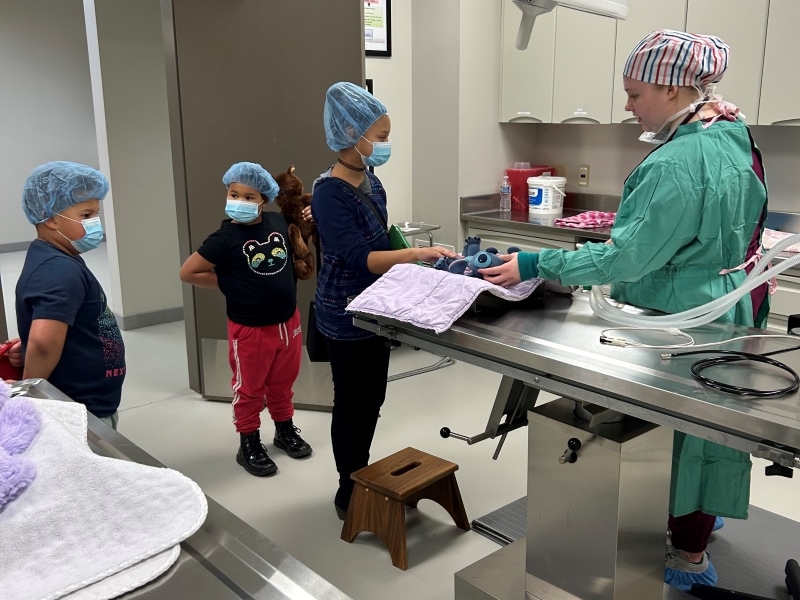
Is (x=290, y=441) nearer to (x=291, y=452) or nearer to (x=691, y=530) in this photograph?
(x=291, y=452)

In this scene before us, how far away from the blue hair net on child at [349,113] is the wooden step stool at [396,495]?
1.07 meters

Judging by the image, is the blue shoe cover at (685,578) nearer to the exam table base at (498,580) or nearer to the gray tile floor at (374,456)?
the exam table base at (498,580)

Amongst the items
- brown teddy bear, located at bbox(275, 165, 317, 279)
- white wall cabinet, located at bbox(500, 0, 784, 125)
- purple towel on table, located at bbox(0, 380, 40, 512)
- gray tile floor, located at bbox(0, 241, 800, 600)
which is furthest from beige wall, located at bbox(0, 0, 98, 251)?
purple towel on table, located at bbox(0, 380, 40, 512)

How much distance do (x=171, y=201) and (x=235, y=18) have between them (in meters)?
1.75

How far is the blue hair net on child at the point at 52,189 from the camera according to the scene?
1966mm

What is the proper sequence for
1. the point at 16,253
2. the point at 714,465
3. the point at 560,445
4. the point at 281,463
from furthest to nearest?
the point at 16,253, the point at 281,463, the point at 714,465, the point at 560,445

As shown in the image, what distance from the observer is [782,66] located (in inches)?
131

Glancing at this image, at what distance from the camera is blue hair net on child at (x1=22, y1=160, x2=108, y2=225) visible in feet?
6.45

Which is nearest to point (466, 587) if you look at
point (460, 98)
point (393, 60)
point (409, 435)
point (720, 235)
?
point (720, 235)

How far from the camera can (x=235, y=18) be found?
326 centimetres

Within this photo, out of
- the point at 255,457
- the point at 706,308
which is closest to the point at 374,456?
the point at 255,457

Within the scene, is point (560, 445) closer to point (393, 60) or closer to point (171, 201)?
point (393, 60)

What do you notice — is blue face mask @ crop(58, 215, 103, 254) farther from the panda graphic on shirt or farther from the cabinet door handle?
the cabinet door handle

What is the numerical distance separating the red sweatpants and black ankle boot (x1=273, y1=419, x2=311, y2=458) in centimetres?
10
